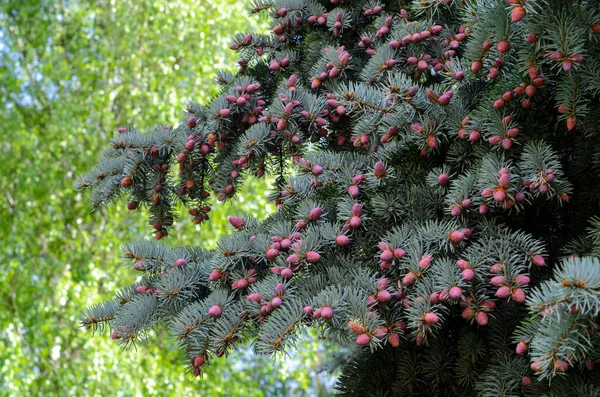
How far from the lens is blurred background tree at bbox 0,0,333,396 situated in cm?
436

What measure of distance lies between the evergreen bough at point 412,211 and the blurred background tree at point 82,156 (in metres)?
2.91

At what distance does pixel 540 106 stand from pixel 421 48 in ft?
1.12

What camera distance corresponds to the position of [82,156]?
4785 mm

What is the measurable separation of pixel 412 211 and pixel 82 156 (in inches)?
156

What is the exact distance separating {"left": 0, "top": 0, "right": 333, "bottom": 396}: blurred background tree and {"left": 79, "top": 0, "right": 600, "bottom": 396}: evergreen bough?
2908 mm

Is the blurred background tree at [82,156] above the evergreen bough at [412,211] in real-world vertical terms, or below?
above

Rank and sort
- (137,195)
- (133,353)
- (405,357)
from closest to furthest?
1. (405,357)
2. (137,195)
3. (133,353)

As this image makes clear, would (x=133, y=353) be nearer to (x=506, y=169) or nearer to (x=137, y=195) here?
(x=137, y=195)

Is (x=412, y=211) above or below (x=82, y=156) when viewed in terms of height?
below

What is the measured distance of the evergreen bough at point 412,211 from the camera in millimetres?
984

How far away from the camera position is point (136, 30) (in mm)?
5168

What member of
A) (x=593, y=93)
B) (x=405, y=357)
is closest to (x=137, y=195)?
(x=405, y=357)

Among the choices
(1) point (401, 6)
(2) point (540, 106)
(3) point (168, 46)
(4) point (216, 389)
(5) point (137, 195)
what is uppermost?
(3) point (168, 46)

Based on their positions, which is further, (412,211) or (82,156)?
(82,156)
